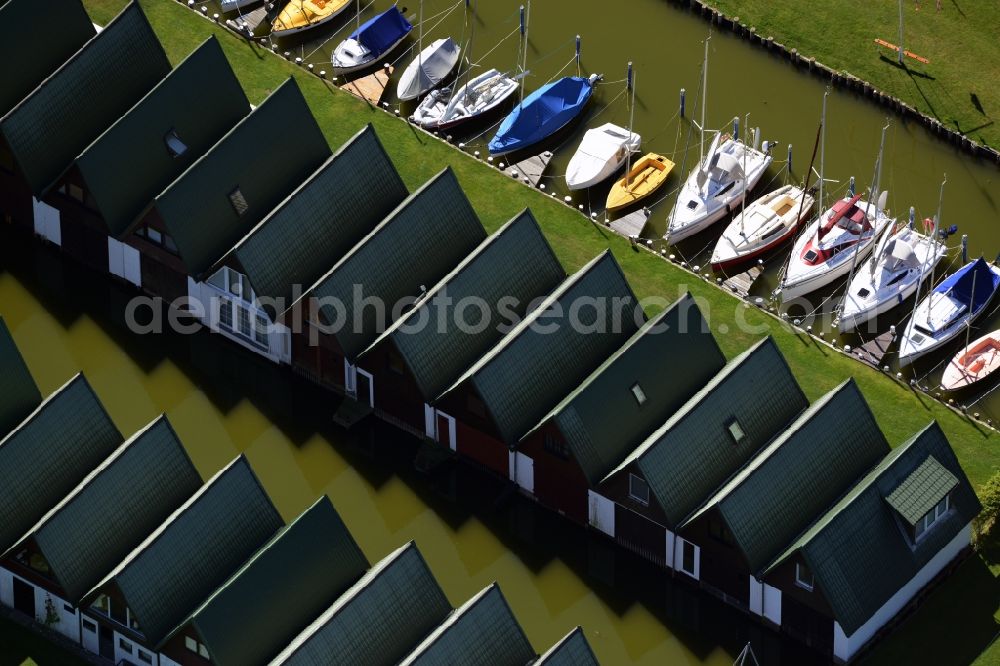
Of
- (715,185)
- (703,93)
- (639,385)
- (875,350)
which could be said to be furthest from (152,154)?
(875,350)

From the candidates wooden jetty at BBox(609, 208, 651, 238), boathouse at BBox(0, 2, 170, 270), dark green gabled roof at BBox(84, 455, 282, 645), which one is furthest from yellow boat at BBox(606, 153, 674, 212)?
dark green gabled roof at BBox(84, 455, 282, 645)

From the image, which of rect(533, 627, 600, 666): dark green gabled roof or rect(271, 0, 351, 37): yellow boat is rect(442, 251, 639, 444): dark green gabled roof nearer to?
rect(533, 627, 600, 666): dark green gabled roof

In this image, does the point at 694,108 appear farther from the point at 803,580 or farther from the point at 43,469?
the point at 43,469

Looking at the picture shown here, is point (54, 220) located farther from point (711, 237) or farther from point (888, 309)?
point (888, 309)

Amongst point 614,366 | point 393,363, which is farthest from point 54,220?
point 614,366

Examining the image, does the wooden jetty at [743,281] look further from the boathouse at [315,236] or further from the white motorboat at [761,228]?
the boathouse at [315,236]
